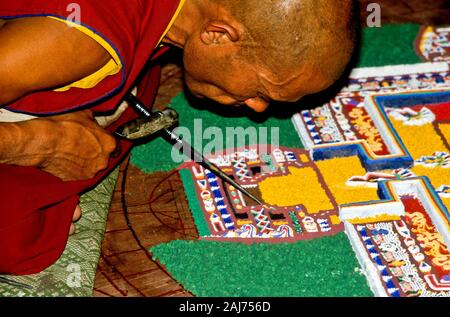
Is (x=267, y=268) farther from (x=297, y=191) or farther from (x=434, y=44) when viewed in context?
(x=434, y=44)

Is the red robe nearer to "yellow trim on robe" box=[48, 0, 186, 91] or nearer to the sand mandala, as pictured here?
"yellow trim on robe" box=[48, 0, 186, 91]

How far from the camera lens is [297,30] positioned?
164cm

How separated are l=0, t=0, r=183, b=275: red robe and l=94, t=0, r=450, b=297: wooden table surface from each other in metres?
0.15

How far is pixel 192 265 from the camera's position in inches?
73.1

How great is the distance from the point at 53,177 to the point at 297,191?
2.45ft

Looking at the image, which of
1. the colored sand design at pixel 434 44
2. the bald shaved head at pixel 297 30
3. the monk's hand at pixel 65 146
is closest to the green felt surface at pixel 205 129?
the monk's hand at pixel 65 146

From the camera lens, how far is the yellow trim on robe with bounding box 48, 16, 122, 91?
1574mm

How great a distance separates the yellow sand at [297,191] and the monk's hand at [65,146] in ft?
1.68

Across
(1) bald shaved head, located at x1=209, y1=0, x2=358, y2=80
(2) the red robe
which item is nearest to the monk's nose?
(1) bald shaved head, located at x1=209, y1=0, x2=358, y2=80

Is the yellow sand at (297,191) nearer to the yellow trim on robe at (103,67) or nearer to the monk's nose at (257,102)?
the monk's nose at (257,102)

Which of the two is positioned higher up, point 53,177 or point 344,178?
point 53,177

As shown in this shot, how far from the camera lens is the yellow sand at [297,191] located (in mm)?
2055

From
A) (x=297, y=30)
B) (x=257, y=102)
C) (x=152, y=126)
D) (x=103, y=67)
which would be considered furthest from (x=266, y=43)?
(x=152, y=126)

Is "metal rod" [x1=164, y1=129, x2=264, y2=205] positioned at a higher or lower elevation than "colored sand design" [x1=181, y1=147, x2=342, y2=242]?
higher
